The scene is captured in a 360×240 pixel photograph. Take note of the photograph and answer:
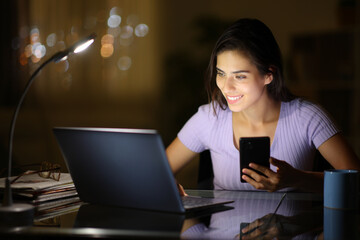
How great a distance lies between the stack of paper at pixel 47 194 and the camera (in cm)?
128

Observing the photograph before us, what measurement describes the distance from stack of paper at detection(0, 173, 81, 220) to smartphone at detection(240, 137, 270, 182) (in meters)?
0.51

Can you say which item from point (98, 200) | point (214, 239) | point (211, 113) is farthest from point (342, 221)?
point (211, 113)

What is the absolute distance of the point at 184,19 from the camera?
496 cm

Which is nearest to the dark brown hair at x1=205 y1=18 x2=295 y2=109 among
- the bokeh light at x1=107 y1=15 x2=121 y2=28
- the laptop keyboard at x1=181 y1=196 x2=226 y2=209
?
the laptop keyboard at x1=181 y1=196 x2=226 y2=209

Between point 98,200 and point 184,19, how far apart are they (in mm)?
3889

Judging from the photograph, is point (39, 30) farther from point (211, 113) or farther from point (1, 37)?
point (211, 113)

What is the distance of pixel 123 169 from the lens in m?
1.17

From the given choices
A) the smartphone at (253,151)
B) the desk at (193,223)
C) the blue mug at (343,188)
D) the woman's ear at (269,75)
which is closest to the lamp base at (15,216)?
the desk at (193,223)

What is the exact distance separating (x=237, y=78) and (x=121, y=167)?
0.78 meters

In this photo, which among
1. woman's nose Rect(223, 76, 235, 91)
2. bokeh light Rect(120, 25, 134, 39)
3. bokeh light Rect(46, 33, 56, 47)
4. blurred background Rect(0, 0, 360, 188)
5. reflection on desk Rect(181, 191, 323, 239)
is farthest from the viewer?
bokeh light Rect(120, 25, 134, 39)

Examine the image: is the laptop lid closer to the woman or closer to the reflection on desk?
the reflection on desk

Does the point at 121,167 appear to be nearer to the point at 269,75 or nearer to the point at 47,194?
the point at 47,194

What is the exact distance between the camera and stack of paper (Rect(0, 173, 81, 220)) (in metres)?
1.28

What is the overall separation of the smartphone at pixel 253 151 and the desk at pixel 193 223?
0.17m
